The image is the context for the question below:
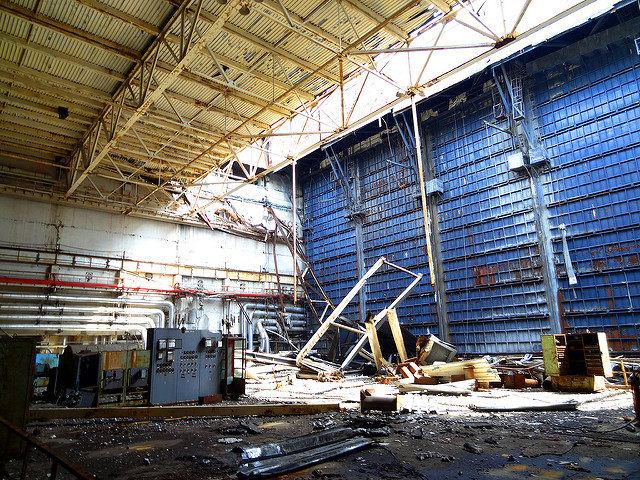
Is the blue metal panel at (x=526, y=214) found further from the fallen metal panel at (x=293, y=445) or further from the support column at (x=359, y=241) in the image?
the fallen metal panel at (x=293, y=445)

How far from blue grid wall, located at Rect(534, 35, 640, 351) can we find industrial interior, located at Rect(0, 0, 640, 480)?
0.07 m

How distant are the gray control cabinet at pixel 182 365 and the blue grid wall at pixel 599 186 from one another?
12.4 m

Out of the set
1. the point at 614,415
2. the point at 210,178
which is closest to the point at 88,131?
the point at 210,178

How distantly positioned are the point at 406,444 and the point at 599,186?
43.9 ft

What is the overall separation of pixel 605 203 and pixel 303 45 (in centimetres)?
1158

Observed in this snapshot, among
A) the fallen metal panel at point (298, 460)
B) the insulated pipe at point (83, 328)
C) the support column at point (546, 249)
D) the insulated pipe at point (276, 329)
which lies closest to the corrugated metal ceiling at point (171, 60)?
the insulated pipe at point (83, 328)

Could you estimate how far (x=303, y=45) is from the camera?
36.0ft

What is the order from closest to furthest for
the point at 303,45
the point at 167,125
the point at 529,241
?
1. the point at 303,45
2. the point at 167,125
3. the point at 529,241

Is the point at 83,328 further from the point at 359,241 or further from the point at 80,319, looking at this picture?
the point at 359,241

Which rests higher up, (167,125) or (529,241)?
(167,125)

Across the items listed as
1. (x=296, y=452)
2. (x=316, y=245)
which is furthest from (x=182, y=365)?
(x=316, y=245)

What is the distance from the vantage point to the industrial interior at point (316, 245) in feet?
18.7

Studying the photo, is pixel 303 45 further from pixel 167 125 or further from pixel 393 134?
pixel 393 134

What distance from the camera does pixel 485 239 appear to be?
17250mm
